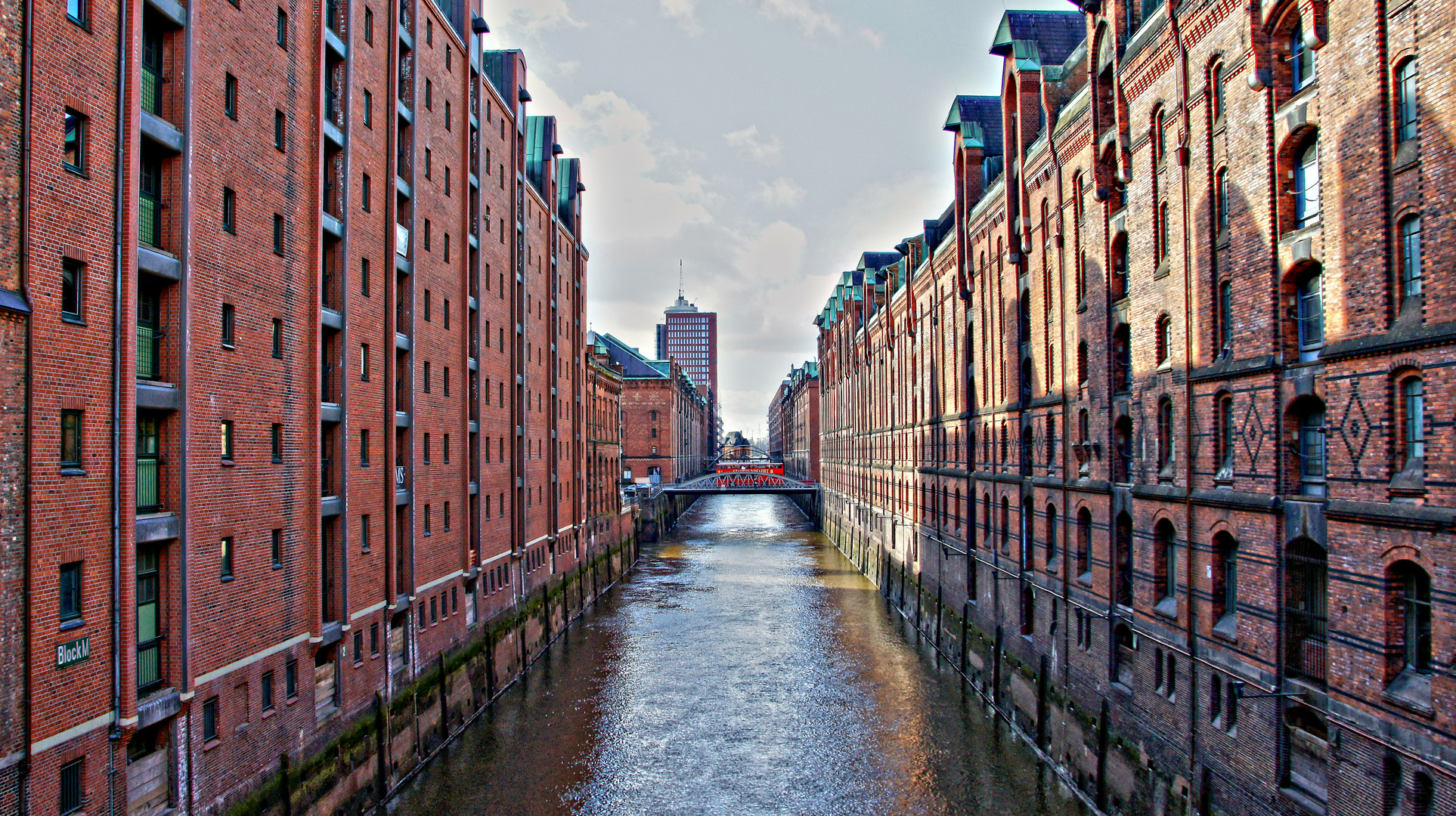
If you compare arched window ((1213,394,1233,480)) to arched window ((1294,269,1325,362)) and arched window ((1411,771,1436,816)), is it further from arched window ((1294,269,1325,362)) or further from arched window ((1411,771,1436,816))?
arched window ((1411,771,1436,816))

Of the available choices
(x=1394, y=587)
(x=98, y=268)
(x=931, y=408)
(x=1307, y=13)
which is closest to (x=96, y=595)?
(x=98, y=268)

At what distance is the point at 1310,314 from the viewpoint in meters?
13.1

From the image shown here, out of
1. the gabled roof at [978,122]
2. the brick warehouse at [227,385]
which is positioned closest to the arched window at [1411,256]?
the brick warehouse at [227,385]

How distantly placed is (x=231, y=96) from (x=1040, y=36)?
2214 centimetres

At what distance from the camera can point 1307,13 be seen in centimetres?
A: 1225

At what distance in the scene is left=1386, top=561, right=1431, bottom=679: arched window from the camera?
35.3ft

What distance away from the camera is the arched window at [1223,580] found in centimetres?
1481

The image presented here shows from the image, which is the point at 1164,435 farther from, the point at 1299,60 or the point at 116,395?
the point at 116,395

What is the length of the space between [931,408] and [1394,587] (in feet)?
89.8

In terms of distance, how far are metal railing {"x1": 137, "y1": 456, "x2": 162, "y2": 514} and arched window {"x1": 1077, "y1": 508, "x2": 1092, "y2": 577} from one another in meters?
18.8

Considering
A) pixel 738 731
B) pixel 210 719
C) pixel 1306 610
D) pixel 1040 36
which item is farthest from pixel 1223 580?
pixel 1040 36

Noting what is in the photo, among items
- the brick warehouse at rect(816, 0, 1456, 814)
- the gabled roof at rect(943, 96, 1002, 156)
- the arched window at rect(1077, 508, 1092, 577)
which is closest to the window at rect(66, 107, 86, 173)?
the brick warehouse at rect(816, 0, 1456, 814)

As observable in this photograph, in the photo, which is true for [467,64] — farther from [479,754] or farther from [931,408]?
[931,408]

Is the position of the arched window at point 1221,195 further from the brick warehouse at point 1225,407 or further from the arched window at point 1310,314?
the arched window at point 1310,314
